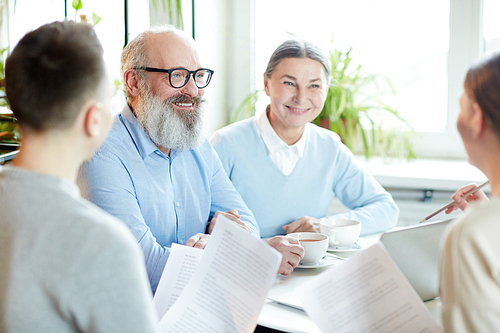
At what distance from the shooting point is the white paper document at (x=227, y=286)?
84cm

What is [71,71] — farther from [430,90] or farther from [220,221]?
[430,90]

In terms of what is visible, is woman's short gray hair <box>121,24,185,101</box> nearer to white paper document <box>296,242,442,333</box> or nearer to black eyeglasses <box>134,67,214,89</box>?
black eyeglasses <box>134,67,214,89</box>

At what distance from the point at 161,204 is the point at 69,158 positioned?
0.76 metres

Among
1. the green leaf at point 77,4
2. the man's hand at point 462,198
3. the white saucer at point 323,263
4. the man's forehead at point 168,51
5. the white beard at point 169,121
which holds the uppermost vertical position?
the green leaf at point 77,4

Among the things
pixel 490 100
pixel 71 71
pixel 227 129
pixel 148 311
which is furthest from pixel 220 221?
pixel 227 129

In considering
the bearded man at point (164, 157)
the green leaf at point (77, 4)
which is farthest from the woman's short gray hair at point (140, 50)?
the green leaf at point (77, 4)

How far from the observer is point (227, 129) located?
6.40ft

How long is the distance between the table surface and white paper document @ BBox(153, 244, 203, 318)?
0.19 m

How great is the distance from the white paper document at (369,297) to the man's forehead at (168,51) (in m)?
0.93

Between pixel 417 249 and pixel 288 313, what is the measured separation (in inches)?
12.5

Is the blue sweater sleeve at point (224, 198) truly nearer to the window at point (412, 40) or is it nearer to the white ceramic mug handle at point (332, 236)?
the white ceramic mug handle at point (332, 236)

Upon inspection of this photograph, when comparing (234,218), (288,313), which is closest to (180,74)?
(234,218)

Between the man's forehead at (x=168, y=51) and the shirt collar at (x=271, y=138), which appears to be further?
the shirt collar at (x=271, y=138)

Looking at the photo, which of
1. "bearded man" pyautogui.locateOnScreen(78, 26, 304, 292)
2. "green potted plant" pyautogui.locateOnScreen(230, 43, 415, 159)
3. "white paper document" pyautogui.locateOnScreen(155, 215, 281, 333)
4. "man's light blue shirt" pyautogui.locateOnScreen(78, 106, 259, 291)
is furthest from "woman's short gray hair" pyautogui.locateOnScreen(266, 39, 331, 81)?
"white paper document" pyautogui.locateOnScreen(155, 215, 281, 333)
